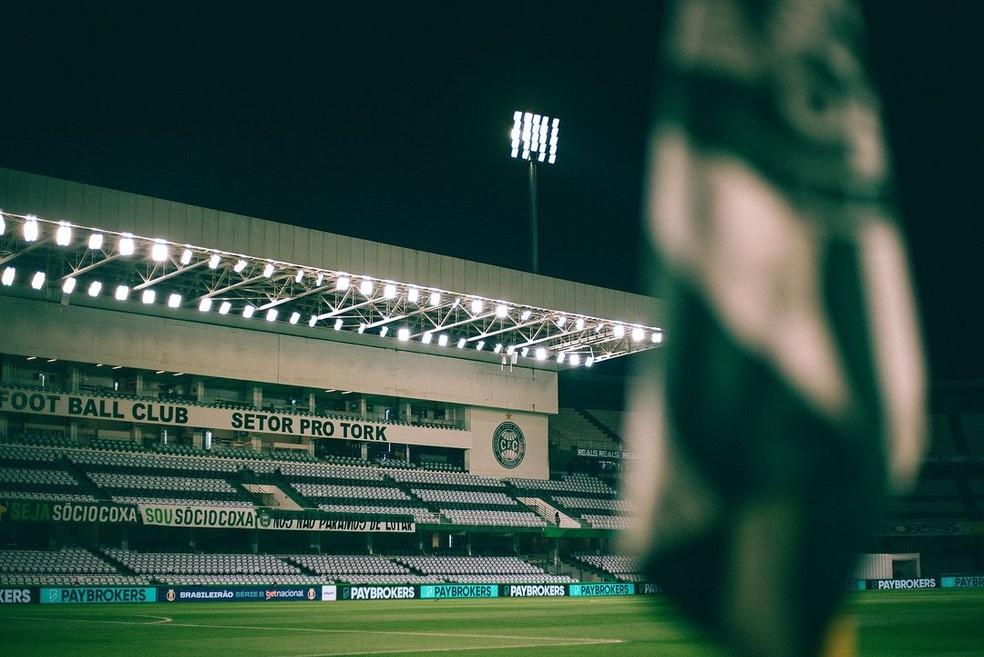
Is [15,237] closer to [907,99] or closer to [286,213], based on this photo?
[286,213]

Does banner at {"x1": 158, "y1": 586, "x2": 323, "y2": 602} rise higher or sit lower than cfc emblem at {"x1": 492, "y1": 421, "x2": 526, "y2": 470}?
lower

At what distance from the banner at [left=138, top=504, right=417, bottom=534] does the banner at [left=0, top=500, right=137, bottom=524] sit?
2.29 feet

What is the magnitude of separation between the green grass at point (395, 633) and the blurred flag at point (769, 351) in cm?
743

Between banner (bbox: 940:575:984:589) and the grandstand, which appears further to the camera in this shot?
banner (bbox: 940:575:984:589)

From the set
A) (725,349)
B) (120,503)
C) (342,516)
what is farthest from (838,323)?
(342,516)

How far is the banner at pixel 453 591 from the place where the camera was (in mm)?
37000

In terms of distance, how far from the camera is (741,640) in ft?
3.45

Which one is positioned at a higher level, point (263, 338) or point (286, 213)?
point (286, 213)

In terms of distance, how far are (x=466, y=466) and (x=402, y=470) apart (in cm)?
357

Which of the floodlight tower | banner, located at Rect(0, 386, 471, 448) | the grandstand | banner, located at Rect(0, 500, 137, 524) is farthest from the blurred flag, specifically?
the floodlight tower

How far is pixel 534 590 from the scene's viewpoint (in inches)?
1529

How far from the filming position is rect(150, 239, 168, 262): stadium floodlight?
31.8 metres

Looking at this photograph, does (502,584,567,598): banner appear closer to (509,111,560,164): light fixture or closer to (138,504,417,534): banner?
(138,504,417,534): banner

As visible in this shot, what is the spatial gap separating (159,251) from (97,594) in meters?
10.5
